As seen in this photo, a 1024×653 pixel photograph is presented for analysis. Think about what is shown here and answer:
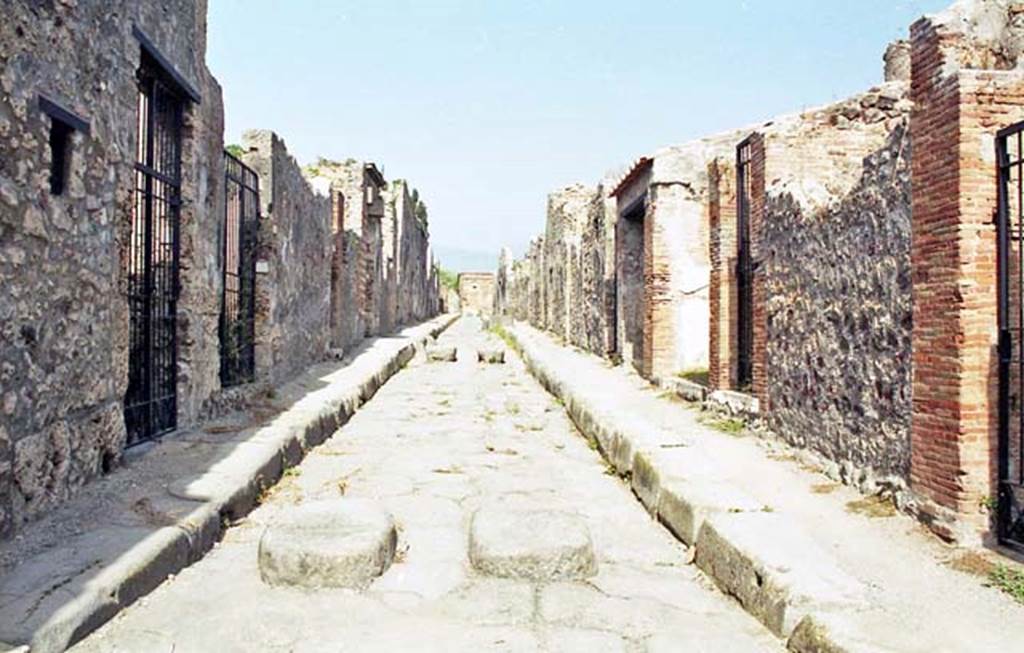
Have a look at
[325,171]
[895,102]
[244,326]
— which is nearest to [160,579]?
[244,326]

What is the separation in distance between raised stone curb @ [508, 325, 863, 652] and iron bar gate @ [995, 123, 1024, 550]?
972mm

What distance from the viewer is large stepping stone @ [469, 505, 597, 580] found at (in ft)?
12.1

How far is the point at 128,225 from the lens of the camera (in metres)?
5.00

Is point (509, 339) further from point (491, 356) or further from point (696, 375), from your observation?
point (696, 375)

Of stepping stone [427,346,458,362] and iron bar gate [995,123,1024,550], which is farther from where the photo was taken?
stepping stone [427,346,458,362]

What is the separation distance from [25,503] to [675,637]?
111 inches

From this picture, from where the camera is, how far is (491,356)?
15578 mm

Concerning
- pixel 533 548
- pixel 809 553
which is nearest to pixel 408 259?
pixel 533 548

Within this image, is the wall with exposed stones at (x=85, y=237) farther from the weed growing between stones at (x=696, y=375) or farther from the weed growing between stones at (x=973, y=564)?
the weed growing between stones at (x=696, y=375)

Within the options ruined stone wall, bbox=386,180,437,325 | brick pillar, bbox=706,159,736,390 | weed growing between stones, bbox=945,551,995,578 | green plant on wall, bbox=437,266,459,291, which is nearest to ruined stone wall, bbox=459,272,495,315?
green plant on wall, bbox=437,266,459,291

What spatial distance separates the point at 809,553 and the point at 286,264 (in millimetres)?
7249

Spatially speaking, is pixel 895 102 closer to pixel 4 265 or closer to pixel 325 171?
pixel 4 265

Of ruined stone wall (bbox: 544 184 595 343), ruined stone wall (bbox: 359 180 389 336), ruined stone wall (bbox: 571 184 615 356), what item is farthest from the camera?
ruined stone wall (bbox: 544 184 595 343)

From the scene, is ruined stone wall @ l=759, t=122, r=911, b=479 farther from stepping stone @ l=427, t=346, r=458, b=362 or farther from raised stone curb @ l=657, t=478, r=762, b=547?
stepping stone @ l=427, t=346, r=458, b=362
